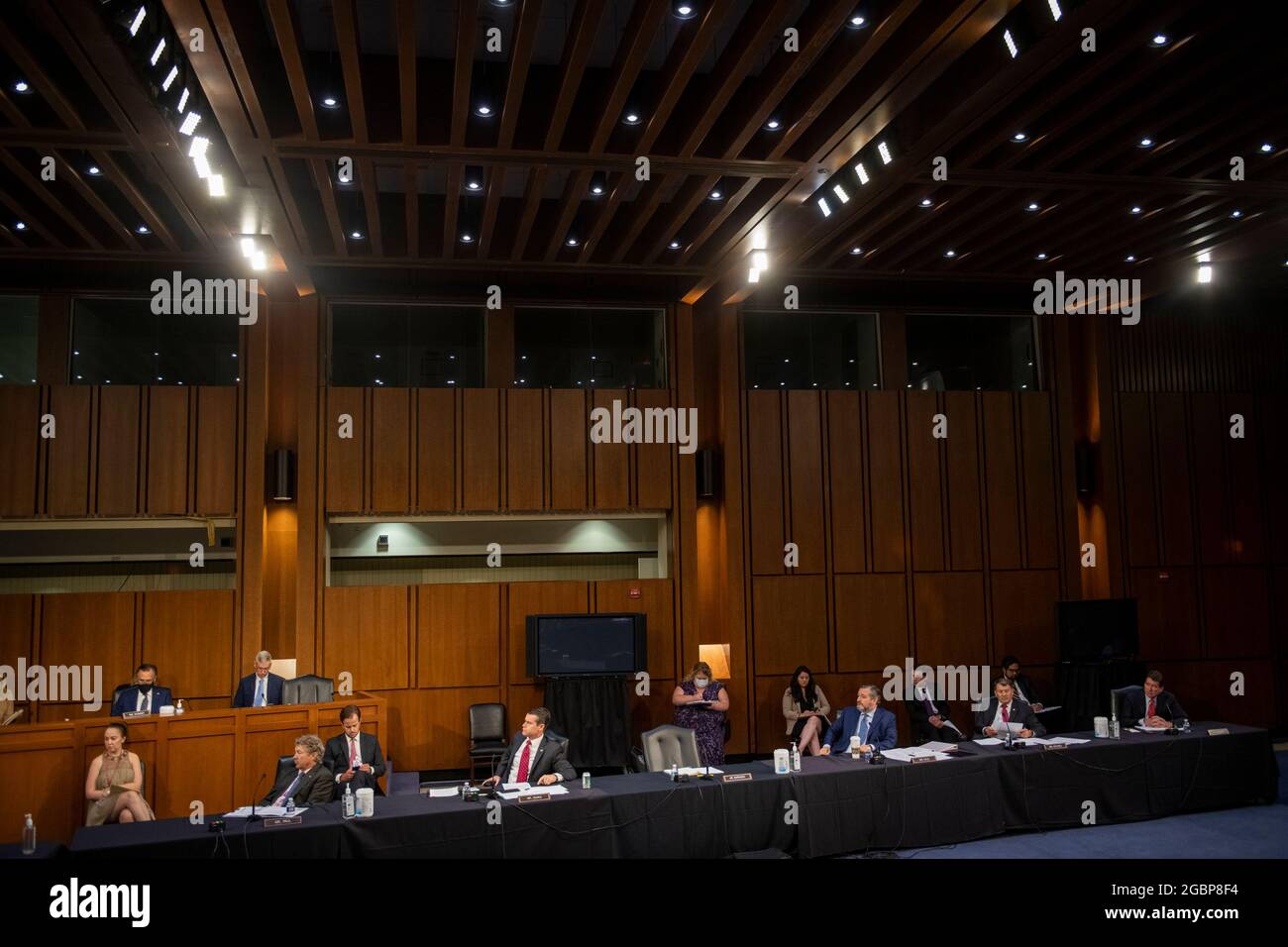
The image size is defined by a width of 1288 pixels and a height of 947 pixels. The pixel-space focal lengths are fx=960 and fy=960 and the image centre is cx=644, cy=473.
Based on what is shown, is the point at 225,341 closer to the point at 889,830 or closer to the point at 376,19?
the point at 376,19

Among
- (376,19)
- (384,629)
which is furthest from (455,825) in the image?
(376,19)

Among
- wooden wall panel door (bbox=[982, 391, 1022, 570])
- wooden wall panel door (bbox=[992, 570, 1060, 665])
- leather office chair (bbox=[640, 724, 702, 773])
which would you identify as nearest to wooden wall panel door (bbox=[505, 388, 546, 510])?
leather office chair (bbox=[640, 724, 702, 773])

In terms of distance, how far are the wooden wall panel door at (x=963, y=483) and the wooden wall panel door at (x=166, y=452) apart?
8450 mm

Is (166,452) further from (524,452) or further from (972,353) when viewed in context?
(972,353)

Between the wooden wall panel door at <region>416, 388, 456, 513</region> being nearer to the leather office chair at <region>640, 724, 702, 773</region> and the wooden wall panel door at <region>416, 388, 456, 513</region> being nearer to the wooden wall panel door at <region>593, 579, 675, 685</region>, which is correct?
the wooden wall panel door at <region>593, 579, 675, 685</region>

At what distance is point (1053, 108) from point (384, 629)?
25.4 ft

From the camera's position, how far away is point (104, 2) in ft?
17.4

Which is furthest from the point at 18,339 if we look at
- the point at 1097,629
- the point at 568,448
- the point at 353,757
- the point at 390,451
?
the point at 1097,629

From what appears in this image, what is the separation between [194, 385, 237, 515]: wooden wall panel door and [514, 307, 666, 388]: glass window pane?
3.05m

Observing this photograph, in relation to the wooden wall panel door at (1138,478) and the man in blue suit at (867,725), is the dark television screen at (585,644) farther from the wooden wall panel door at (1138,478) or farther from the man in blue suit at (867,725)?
the wooden wall panel door at (1138,478)

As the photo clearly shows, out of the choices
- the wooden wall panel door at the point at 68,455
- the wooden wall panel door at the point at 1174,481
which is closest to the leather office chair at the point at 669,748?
the wooden wall panel door at the point at 68,455

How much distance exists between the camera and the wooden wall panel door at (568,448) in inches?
418

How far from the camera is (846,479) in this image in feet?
36.6

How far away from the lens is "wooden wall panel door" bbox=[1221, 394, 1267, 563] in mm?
11648
